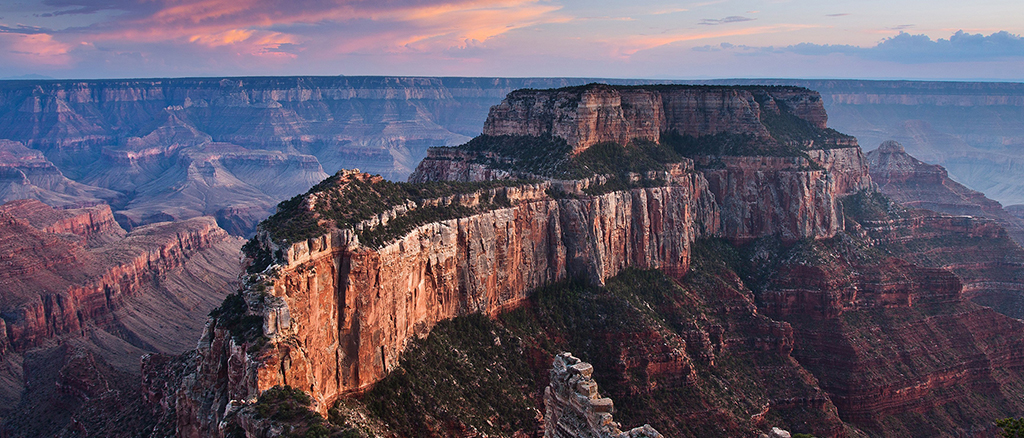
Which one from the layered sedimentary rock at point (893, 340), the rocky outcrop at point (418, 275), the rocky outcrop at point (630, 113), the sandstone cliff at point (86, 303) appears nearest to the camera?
the rocky outcrop at point (418, 275)

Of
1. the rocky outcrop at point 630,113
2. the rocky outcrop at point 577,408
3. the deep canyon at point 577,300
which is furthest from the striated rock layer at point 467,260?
the rocky outcrop at point 577,408

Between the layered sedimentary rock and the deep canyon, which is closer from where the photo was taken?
the deep canyon

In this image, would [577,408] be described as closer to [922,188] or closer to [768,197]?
[768,197]

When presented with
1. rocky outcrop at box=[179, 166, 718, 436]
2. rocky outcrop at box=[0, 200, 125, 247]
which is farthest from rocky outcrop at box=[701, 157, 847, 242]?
rocky outcrop at box=[0, 200, 125, 247]

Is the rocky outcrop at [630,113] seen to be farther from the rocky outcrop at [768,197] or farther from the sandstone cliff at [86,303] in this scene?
the sandstone cliff at [86,303]

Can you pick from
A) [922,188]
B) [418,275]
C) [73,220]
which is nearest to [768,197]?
[418,275]

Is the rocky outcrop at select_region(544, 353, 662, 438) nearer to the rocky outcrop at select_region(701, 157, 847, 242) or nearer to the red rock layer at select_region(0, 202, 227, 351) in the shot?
the rocky outcrop at select_region(701, 157, 847, 242)
